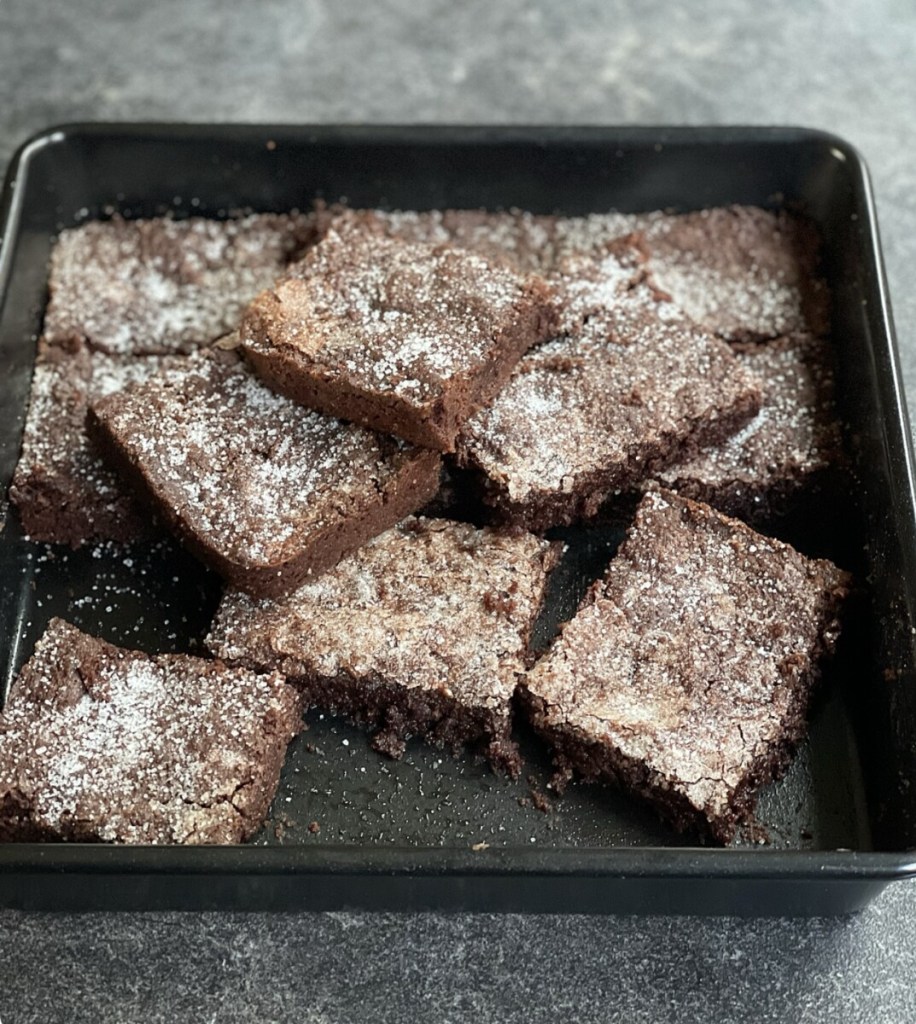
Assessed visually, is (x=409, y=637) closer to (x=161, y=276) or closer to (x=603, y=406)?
(x=603, y=406)

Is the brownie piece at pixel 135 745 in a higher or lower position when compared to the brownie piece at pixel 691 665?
lower

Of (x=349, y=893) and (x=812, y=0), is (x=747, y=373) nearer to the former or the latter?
(x=349, y=893)

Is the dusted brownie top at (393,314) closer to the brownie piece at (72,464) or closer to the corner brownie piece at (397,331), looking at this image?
the corner brownie piece at (397,331)

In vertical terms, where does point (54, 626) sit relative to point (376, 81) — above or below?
below

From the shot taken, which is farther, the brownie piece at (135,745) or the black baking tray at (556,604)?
the brownie piece at (135,745)

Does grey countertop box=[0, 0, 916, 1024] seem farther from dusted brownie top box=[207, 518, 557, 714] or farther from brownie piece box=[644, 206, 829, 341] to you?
dusted brownie top box=[207, 518, 557, 714]

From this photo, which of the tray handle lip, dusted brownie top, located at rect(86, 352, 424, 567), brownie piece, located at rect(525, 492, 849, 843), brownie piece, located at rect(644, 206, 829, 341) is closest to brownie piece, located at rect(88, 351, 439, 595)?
dusted brownie top, located at rect(86, 352, 424, 567)

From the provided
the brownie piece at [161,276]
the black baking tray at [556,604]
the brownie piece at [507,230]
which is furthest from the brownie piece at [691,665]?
the brownie piece at [161,276]

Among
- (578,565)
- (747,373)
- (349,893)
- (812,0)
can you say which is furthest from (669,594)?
(812,0)
